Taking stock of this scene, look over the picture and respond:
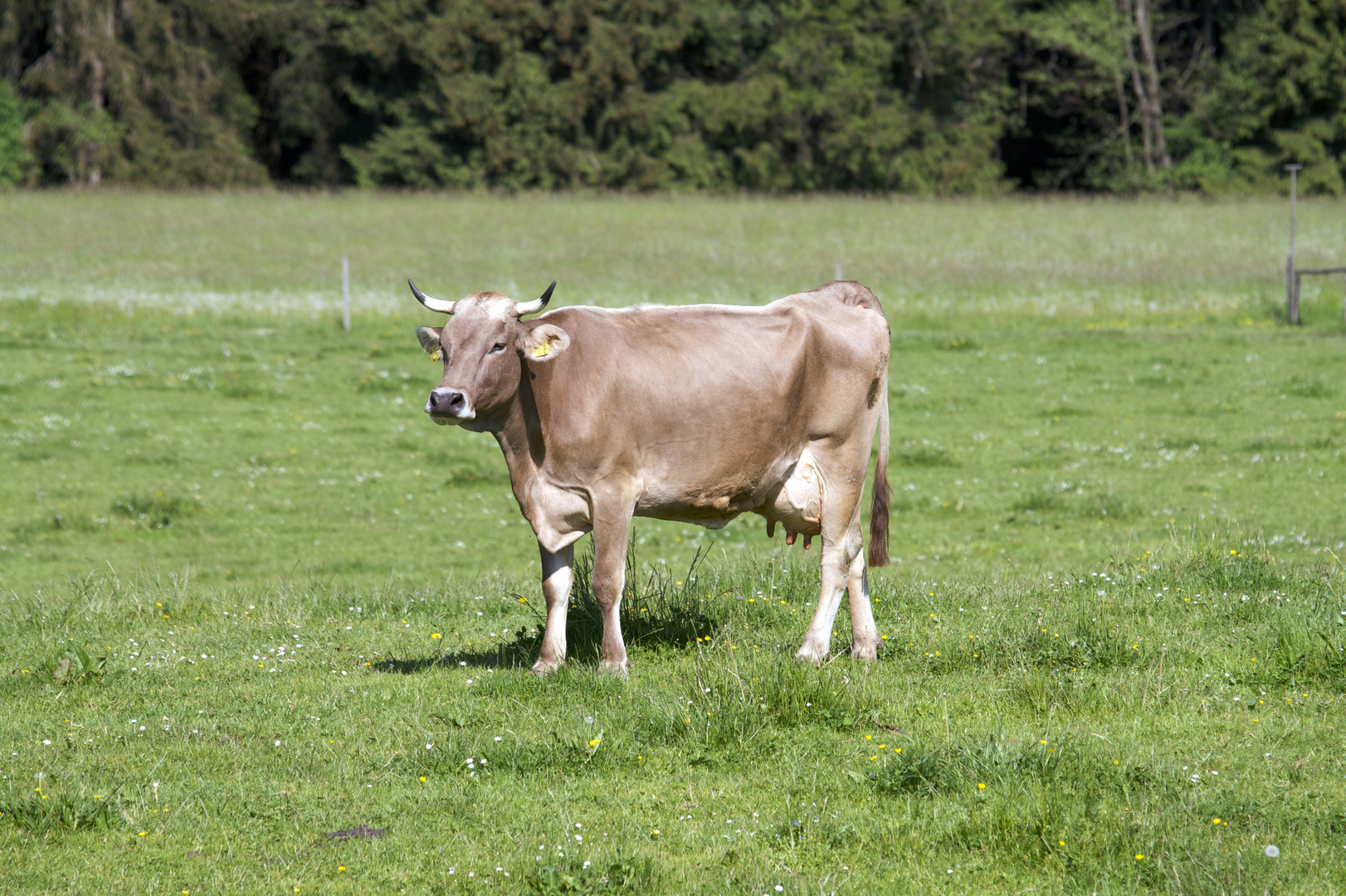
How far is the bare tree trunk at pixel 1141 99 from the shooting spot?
208ft

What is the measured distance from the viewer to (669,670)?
272 inches

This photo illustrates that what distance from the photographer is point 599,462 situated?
6.72 metres

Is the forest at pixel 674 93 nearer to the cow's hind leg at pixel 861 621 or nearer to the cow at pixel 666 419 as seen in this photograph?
the cow at pixel 666 419

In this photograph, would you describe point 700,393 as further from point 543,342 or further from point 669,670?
point 669,670

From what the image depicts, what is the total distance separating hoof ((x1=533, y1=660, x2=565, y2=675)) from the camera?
6.79 meters

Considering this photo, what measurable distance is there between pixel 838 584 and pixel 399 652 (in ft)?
9.18

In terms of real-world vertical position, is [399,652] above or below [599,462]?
below

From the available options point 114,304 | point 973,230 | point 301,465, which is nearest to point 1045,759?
point 301,465

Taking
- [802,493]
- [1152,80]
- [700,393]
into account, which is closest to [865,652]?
[802,493]

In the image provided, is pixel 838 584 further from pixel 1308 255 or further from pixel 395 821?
pixel 1308 255

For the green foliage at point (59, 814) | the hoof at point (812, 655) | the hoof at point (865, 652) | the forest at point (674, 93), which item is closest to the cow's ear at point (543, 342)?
the hoof at point (812, 655)

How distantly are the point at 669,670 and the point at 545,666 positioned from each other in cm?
69

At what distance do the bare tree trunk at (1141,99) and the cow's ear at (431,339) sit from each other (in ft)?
210

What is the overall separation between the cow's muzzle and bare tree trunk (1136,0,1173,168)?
214 ft
